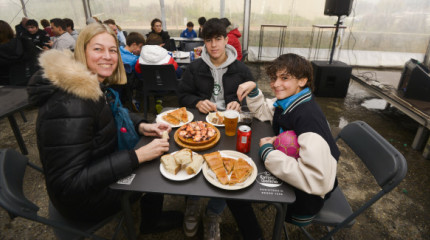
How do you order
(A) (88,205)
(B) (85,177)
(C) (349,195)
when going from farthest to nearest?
(C) (349,195) → (A) (88,205) → (B) (85,177)

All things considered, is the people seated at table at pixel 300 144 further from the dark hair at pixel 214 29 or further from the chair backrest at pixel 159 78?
the chair backrest at pixel 159 78

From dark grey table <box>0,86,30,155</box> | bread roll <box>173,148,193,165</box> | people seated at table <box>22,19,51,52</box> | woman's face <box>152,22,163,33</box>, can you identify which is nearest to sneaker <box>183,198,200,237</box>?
bread roll <box>173,148,193,165</box>

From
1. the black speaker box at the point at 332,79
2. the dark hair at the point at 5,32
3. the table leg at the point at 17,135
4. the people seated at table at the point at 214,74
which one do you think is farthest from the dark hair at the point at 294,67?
the dark hair at the point at 5,32

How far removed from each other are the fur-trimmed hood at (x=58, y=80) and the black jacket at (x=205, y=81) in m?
1.23

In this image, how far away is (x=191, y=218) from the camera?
1.96 m

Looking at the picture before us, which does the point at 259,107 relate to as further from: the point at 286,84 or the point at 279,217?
the point at 279,217

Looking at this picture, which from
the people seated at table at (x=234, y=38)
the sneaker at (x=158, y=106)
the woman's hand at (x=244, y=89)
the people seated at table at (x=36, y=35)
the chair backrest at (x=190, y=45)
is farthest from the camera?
the chair backrest at (x=190, y=45)

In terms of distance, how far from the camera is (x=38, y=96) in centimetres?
115

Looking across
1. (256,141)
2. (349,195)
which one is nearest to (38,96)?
(256,141)

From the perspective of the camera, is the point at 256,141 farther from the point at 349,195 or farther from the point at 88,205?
the point at 349,195

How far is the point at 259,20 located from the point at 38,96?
24.4ft

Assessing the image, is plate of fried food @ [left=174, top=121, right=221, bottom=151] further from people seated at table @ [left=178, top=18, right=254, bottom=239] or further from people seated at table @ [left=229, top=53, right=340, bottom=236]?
people seated at table @ [left=178, top=18, right=254, bottom=239]

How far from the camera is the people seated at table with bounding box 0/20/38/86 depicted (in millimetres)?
3490

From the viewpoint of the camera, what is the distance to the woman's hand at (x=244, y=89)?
1810 mm
